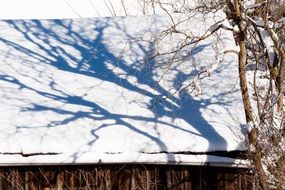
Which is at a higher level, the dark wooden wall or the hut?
the hut

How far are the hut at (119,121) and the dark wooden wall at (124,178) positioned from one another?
1 cm

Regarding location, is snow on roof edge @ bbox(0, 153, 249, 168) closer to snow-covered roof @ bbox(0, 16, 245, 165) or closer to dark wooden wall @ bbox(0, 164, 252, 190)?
snow-covered roof @ bbox(0, 16, 245, 165)

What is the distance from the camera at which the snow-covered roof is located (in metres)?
8.12

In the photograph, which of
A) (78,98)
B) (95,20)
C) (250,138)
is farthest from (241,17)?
(95,20)

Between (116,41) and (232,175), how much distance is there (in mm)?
3983

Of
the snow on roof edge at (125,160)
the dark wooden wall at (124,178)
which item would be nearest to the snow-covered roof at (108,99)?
the snow on roof edge at (125,160)

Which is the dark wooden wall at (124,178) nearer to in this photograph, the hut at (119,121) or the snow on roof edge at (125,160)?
the hut at (119,121)

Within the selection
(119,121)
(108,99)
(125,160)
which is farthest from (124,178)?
(108,99)

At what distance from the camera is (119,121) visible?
8.66 meters

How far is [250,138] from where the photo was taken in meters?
7.90

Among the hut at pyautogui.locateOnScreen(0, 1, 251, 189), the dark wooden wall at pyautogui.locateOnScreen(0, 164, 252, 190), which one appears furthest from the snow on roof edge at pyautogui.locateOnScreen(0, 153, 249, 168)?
the dark wooden wall at pyautogui.locateOnScreen(0, 164, 252, 190)

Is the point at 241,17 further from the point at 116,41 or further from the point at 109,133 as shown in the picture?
the point at 116,41

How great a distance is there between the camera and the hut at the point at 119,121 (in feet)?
26.6

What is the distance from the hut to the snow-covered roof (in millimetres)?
15
